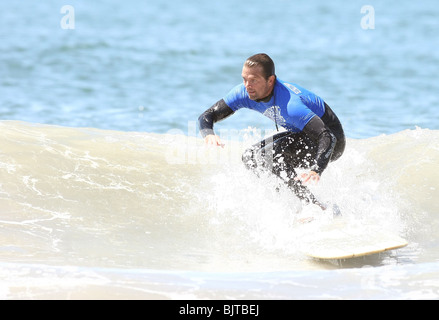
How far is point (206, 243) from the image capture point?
18.8 ft

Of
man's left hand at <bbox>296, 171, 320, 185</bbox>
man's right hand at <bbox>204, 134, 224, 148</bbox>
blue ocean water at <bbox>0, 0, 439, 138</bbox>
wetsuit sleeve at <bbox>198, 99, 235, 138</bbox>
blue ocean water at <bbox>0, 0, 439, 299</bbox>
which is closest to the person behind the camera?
blue ocean water at <bbox>0, 0, 439, 299</bbox>

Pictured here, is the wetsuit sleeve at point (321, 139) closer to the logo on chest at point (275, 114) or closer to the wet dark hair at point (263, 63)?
the logo on chest at point (275, 114)

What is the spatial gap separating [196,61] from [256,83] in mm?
14340

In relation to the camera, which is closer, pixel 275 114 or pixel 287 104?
pixel 287 104

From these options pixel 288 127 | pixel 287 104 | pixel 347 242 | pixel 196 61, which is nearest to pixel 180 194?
pixel 288 127

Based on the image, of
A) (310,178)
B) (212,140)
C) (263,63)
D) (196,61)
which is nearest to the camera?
(310,178)

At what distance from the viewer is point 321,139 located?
548 centimetres

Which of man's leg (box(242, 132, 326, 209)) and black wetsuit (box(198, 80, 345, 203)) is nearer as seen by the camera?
black wetsuit (box(198, 80, 345, 203))

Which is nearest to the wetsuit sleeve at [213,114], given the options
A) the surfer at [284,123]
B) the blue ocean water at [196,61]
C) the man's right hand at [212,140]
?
the surfer at [284,123]

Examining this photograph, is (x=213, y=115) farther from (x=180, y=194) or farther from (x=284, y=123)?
(x=180, y=194)

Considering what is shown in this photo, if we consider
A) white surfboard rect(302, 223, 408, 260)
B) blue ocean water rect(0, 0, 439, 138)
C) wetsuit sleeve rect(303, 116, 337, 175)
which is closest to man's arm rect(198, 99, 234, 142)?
wetsuit sleeve rect(303, 116, 337, 175)

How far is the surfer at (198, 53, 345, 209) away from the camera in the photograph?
216 inches

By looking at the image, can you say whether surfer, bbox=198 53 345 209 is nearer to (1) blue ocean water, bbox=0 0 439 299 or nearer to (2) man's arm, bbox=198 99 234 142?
(2) man's arm, bbox=198 99 234 142
